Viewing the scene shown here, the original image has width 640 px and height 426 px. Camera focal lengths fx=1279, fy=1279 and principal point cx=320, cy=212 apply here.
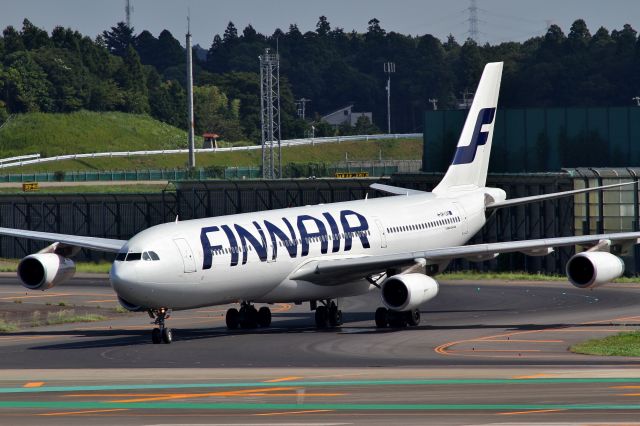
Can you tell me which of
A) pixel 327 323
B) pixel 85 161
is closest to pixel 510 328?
pixel 327 323

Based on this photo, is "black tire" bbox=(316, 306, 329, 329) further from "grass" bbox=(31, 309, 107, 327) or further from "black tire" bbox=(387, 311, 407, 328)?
"grass" bbox=(31, 309, 107, 327)

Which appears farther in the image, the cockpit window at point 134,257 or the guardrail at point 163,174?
the guardrail at point 163,174

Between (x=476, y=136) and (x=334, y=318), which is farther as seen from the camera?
(x=476, y=136)

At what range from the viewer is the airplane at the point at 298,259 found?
4416cm

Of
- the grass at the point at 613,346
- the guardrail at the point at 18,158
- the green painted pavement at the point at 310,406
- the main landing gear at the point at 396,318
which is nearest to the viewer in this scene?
the green painted pavement at the point at 310,406

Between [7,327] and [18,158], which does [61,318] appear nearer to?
[7,327]

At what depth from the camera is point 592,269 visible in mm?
47594

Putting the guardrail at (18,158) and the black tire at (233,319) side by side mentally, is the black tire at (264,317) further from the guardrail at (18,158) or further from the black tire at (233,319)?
the guardrail at (18,158)

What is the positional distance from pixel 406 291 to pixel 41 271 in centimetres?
1436

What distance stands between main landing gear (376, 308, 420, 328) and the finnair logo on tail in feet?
42.0

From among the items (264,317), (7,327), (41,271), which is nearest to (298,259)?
(264,317)

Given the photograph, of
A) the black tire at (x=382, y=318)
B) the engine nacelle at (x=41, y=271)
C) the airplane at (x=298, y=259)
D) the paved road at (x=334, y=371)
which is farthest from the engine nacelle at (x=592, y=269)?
the engine nacelle at (x=41, y=271)

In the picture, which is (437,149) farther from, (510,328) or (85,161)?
(85,161)

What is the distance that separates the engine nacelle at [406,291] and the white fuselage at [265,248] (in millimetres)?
2791
